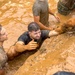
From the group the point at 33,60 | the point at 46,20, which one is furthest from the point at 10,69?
the point at 46,20

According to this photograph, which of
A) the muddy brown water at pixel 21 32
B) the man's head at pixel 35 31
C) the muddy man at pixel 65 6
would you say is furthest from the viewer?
the muddy man at pixel 65 6

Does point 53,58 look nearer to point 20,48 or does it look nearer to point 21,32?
point 20,48

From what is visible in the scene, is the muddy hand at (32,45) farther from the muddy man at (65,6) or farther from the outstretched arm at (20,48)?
the muddy man at (65,6)

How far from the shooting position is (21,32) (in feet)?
23.0

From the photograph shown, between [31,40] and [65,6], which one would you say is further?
[65,6]

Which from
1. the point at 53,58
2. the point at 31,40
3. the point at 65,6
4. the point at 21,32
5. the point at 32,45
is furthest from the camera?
the point at 65,6

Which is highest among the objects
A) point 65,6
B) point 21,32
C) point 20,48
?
point 20,48

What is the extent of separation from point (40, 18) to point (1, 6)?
250cm

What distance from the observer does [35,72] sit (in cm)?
411

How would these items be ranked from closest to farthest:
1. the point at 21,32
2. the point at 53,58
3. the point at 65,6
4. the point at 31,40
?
the point at 53,58 < the point at 31,40 < the point at 21,32 < the point at 65,6

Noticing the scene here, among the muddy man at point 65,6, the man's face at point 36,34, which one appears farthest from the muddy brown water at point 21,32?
the man's face at point 36,34

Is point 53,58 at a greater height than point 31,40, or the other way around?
point 53,58

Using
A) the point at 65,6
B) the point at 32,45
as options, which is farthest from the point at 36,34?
the point at 65,6

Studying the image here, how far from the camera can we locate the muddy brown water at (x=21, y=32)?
4181 millimetres
